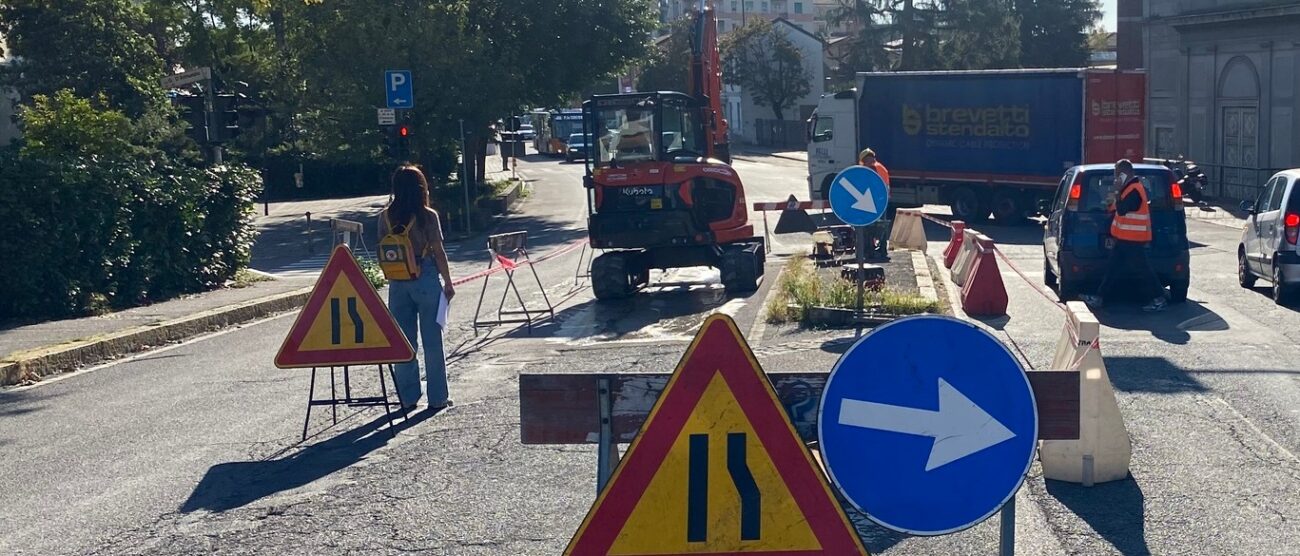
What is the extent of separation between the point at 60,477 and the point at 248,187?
40.4 ft

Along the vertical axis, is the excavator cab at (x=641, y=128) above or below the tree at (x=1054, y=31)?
below

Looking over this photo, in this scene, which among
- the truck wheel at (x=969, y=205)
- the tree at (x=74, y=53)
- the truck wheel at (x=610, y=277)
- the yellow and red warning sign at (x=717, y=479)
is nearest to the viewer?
the yellow and red warning sign at (x=717, y=479)

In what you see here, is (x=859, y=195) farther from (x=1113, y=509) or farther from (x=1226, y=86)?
(x=1226, y=86)

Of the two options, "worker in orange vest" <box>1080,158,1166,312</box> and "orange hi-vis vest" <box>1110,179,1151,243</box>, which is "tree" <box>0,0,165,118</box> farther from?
"orange hi-vis vest" <box>1110,179,1151,243</box>

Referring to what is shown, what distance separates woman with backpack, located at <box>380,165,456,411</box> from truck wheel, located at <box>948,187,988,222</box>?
21.6 m

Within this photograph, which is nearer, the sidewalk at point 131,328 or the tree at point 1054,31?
the sidewalk at point 131,328

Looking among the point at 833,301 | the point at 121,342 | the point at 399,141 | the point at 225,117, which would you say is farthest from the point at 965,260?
the point at 399,141

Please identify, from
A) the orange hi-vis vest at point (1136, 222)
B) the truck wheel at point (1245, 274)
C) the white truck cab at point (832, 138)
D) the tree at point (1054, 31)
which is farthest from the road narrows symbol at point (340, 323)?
the tree at point (1054, 31)

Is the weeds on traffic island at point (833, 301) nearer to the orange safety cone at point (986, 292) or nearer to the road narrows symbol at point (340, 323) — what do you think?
the orange safety cone at point (986, 292)

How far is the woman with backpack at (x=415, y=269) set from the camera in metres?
9.56

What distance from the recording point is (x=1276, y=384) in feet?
33.3

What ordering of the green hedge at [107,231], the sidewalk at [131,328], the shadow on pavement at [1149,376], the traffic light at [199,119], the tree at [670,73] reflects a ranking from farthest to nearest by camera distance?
the tree at [670,73], the traffic light at [199,119], the green hedge at [107,231], the sidewalk at [131,328], the shadow on pavement at [1149,376]

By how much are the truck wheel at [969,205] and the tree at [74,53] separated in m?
19.7

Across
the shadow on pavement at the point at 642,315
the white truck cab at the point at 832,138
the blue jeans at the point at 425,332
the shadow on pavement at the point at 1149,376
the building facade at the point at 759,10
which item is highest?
the building facade at the point at 759,10
